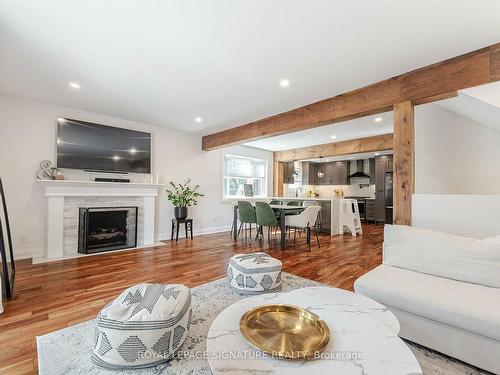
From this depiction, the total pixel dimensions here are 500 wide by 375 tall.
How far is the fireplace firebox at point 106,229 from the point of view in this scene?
3867 millimetres

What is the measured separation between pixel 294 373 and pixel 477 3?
2.54m

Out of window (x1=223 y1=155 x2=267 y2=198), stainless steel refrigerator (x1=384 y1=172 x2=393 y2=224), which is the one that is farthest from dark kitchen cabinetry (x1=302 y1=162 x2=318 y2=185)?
stainless steel refrigerator (x1=384 y1=172 x2=393 y2=224)

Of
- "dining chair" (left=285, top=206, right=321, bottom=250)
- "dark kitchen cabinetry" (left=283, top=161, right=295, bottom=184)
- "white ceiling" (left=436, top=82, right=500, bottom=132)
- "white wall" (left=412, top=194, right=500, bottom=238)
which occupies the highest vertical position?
"white ceiling" (left=436, top=82, right=500, bottom=132)

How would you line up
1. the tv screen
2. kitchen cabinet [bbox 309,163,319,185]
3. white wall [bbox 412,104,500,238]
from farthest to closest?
1. kitchen cabinet [bbox 309,163,319,185]
2. the tv screen
3. white wall [bbox 412,104,500,238]

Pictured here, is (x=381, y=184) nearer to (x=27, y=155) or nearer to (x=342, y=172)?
(x=342, y=172)

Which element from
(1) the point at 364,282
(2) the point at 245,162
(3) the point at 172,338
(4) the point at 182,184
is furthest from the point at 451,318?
(2) the point at 245,162

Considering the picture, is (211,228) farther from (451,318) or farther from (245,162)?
(451,318)

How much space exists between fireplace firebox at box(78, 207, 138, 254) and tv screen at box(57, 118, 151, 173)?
30.1 inches

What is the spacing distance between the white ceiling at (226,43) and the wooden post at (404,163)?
0.48 m

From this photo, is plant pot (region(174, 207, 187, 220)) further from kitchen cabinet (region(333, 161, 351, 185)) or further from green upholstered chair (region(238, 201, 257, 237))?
kitchen cabinet (region(333, 161, 351, 185))

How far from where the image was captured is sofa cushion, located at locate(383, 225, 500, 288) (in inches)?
65.7

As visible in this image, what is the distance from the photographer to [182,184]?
5332 millimetres

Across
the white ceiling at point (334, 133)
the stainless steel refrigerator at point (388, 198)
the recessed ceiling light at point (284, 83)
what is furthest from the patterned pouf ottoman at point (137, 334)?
the stainless steel refrigerator at point (388, 198)

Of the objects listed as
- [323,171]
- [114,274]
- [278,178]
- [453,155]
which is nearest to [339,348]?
[114,274]
